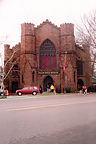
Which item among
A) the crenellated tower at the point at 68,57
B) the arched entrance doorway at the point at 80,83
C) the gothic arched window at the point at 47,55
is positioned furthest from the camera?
the arched entrance doorway at the point at 80,83

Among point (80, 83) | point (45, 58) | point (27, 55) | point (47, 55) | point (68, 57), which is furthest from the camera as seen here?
point (80, 83)

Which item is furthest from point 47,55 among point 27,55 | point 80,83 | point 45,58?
point 80,83

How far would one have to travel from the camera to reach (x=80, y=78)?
43875 mm

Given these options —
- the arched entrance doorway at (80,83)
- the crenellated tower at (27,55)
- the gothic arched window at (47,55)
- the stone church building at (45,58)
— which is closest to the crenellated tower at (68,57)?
the stone church building at (45,58)

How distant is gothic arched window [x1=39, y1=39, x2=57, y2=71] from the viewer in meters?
41.4

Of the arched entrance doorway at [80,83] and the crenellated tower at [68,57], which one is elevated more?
the crenellated tower at [68,57]

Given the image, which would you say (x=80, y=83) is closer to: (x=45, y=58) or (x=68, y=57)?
(x=68, y=57)

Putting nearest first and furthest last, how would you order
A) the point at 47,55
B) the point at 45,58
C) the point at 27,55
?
1. the point at 27,55
2. the point at 47,55
3. the point at 45,58

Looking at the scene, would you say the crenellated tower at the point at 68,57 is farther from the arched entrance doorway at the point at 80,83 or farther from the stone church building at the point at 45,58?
the arched entrance doorway at the point at 80,83

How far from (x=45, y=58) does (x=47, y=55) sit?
734 millimetres

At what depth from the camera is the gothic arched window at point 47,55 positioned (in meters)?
41.4

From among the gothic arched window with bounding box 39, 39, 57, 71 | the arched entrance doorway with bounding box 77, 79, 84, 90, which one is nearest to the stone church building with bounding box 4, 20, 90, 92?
the gothic arched window with bounding box 39, 39, 57, 71

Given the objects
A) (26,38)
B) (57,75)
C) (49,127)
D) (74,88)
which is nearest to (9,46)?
(26,38)

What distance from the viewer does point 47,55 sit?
41406 millimetres
